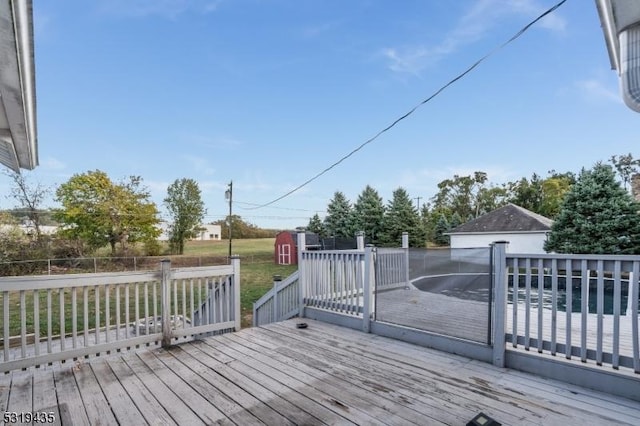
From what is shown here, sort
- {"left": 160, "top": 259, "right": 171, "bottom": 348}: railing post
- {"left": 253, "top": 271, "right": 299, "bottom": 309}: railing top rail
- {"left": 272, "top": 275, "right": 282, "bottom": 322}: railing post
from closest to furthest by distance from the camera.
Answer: {"left": 160, "top": 259, "right": 171, "bottom": 348}: railing post < {"left": 253, "top": 271, "right": 299, "bottom": 309}: railing top rail < {"left": 272, "top": 275, "right": 282, "bottom": 322}: railing post

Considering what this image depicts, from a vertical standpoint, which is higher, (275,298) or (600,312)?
(600,312)

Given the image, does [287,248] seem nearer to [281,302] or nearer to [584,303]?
[281,302]

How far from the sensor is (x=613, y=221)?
11898 millimetres

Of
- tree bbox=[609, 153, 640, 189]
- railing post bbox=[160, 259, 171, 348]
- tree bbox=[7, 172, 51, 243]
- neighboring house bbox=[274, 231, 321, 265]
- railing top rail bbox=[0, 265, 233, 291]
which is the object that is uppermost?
tree bbox=[609, 153, 640, 189]

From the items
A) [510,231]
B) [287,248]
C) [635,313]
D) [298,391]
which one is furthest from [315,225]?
[635,313]

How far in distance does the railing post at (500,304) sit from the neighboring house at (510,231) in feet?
47.8

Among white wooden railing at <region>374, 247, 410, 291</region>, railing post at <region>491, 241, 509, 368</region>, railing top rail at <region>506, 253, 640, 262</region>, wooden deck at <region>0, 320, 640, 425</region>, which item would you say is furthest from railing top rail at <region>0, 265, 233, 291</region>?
railing top rail at <region>506, 253, 640, 262</region>

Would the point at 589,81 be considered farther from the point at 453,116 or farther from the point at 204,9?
the point at 204,9

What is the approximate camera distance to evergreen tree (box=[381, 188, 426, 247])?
22.1m

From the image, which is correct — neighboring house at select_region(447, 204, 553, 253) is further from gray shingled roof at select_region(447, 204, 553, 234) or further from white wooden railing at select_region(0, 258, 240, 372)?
white wooden railing at select_region(0, 258, 240, 372)

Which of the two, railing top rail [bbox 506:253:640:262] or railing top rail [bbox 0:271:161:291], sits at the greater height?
railing top rail [bbox 506:253:640:262]

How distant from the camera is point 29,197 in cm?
1588

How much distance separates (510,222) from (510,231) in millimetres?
889

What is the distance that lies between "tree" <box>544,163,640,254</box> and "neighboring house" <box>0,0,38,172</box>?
16.0 m
